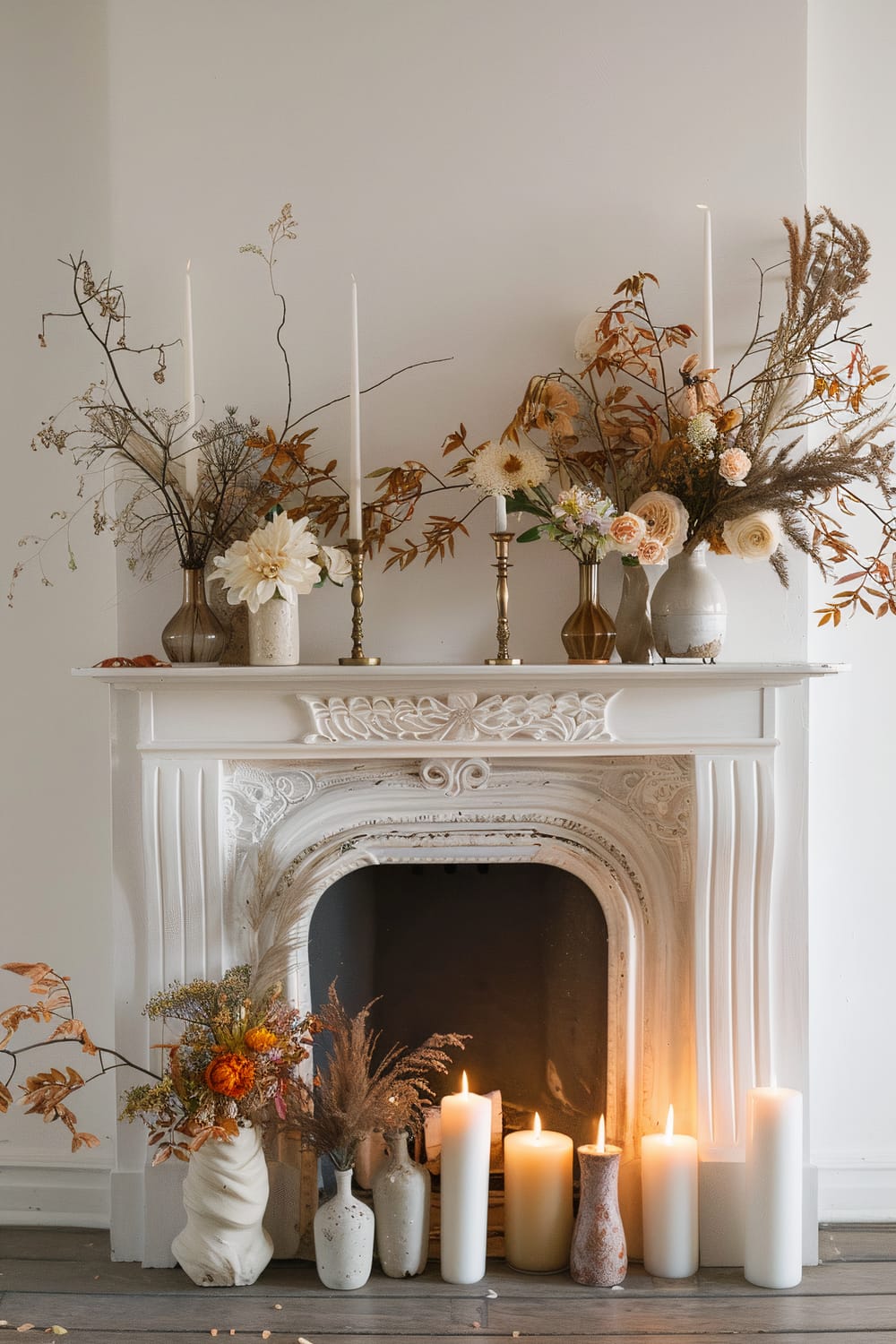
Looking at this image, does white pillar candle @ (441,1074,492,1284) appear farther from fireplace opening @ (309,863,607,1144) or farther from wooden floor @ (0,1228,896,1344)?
fireplace opening @ (309,863,607,1144)

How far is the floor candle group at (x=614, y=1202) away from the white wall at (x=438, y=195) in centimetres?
89

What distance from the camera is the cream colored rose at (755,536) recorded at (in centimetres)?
199

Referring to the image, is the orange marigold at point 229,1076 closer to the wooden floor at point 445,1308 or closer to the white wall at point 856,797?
the wooden floor at point 445,1308

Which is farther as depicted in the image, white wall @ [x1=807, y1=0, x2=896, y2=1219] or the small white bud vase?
white wall @ [x1=807, y1=0, x2=896, y2=1219]

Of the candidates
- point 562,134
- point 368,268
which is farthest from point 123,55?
point 562,134

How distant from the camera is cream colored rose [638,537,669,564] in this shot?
1.93 meters

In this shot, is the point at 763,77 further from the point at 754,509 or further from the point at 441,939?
the point at 441,939

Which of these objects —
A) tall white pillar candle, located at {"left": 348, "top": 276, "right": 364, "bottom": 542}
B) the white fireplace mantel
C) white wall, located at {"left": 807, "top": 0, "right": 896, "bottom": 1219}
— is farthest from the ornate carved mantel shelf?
white wall, located at {"left": 807, "top": 0, "right": 896, "bottom": 1219}

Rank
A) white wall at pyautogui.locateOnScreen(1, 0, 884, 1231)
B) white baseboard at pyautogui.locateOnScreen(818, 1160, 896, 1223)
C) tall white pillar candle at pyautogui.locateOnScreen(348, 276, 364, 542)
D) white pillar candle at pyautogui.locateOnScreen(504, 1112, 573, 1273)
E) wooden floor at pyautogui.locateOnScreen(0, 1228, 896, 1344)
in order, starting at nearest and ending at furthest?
1. wooden floor at pyautogui.locateOnScreen(0, 1228, 896, 1344)
2. tall white pillar candle at pyautogui.locateOnScreen(348, 276, 364, 542)
3. white pillar candle at pyautogui.locateOnScreen(504, 1112, 573, 1273)
4. white wall at pyautogui.locateOnScreen(1, 0, 884, 1231)
5. white baseboard at pyautogui.locateOnScreen(818, 1160, 896, 1223)

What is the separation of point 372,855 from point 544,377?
99 cm

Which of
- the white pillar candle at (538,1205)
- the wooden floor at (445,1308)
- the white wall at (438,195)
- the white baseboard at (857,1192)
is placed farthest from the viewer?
the white baseboard at (857,1192)

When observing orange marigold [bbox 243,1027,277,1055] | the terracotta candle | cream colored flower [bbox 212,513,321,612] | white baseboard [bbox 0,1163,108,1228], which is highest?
cream colored flower [bbox 212,513,321,612]

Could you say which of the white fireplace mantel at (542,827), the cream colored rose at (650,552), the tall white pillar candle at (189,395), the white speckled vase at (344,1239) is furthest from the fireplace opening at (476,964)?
the tall white pillar candle at (189,395)

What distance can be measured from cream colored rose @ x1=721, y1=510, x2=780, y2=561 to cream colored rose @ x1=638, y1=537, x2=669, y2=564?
17cm
